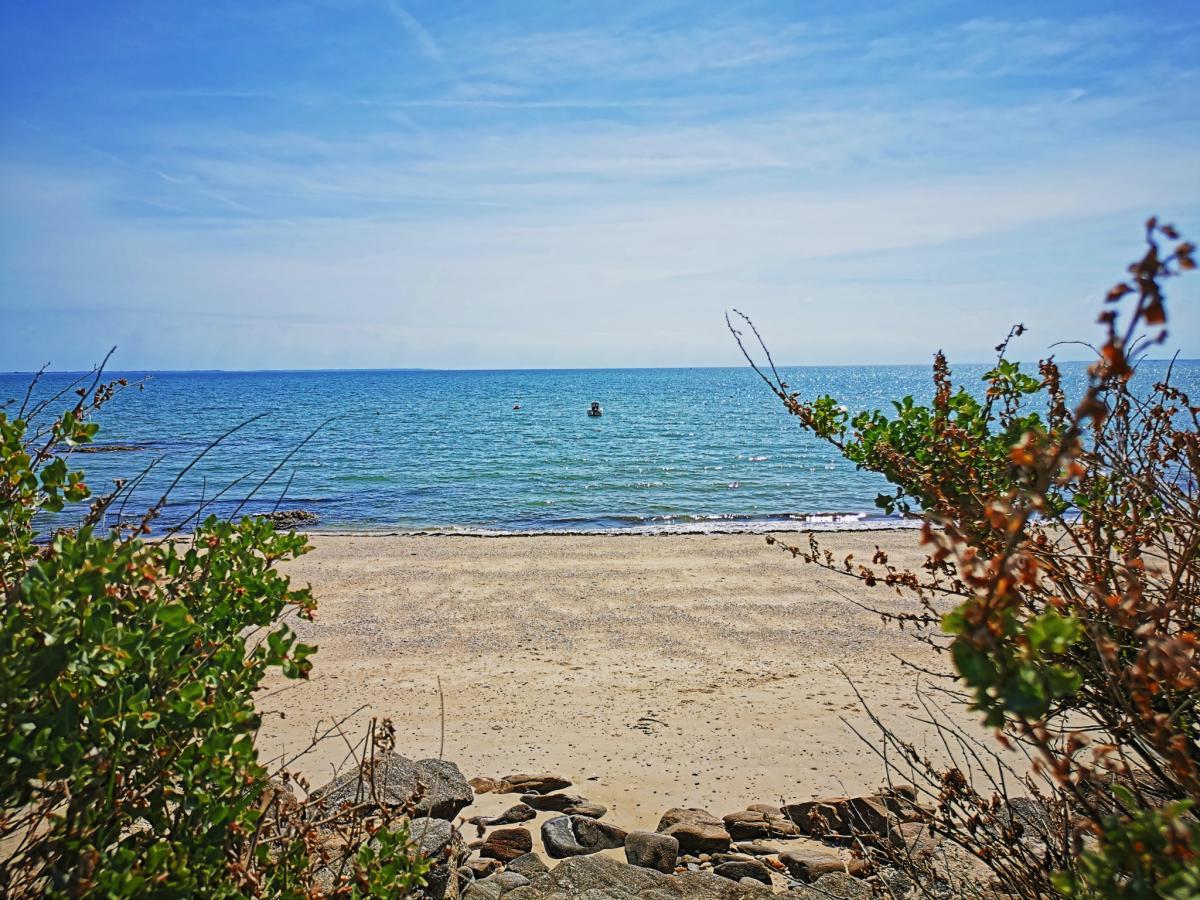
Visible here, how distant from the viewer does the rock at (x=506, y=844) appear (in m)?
5.79

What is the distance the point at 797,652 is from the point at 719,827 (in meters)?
5.41

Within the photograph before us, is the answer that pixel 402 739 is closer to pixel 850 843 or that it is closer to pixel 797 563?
pixel 850 843

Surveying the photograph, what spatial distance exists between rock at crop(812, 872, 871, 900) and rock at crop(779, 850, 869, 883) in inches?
17.4

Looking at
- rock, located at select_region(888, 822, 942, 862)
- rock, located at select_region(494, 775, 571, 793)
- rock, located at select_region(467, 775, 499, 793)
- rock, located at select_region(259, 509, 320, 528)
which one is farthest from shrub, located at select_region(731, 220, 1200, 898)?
rock, located at select_region(259, 509, 320, 528)

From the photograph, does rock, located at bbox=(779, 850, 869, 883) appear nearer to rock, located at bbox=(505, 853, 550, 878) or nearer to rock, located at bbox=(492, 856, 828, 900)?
rock, located at bbox=(492, 856, 828, 900)

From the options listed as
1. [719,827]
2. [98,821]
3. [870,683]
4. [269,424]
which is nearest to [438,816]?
[719,827]

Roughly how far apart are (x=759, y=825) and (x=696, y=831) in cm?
59

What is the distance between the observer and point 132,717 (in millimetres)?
2221

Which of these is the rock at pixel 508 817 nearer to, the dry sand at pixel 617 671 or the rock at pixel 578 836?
the dry sand at pixel 617 671

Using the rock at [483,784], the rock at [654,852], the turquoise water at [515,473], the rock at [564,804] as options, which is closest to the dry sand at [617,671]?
the rock at [564,804]

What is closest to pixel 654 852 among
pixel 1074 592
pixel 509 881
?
pixel 509 881

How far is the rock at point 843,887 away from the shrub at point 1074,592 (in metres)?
0.97

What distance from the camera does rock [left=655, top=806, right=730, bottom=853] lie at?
5.86 meters

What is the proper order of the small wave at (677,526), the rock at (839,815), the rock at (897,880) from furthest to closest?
the small wave at (677,526)
the rock at (839,815)
the rock at (897,880)
